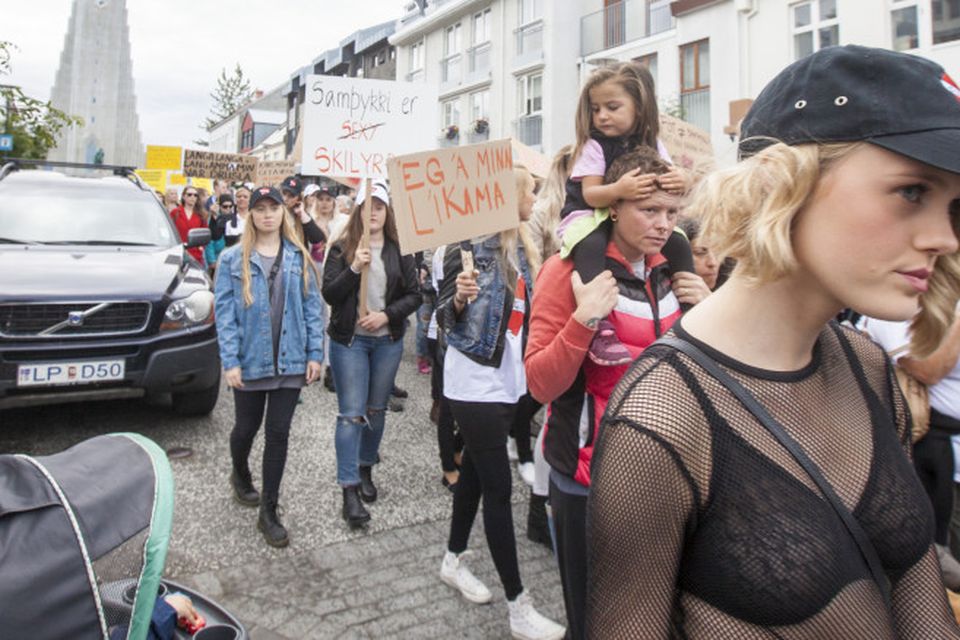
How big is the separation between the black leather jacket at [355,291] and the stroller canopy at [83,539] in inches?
96.9

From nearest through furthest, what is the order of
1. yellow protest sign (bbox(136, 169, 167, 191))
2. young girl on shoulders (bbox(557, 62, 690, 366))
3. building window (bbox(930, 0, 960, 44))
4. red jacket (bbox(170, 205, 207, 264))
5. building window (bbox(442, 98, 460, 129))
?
young girl on shoulders (bbox(557, 62, 690, 366)) < red jacket (bbox(170, 205, 207, 264)) < building window (bbox(930, 0, 960, 44)) < yellow protest sign (bbox(136, 169, 167, 191)) < building window (bbox(442, 98, 460, 129))

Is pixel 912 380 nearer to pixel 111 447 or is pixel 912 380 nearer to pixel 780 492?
pixel 780 492

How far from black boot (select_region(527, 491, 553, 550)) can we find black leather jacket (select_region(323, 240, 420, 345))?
54.6 inches

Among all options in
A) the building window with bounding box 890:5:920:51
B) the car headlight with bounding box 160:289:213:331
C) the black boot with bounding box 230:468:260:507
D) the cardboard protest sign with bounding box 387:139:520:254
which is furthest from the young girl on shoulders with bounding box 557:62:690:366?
the building window with bounding box 890:5:920:51

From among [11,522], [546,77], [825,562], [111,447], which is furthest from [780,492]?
[546,77]

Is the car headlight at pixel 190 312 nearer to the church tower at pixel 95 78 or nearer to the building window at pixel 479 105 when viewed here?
the church tower at pixel 95 78

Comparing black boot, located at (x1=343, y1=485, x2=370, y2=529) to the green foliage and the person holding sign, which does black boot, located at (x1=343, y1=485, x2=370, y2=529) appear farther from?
the green foliage

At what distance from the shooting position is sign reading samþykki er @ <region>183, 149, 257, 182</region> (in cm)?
1254

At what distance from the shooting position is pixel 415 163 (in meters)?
3.30

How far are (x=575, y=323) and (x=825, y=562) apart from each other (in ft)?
3.40

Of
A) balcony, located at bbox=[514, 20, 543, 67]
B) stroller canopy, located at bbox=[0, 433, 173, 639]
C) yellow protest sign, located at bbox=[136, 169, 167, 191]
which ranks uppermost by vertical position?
balcony, located at bbox=[514, 20, 543, 67]

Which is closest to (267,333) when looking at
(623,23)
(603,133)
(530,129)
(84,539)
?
(603,133)

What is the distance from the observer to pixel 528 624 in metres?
2.85

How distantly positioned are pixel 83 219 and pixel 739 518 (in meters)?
5.96
